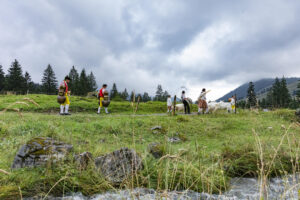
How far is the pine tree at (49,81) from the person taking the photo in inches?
2653

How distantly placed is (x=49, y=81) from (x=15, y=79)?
1308 cm

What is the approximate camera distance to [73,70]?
77375 mm

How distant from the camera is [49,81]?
225 feet

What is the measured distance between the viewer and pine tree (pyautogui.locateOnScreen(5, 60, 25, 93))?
2194 inches

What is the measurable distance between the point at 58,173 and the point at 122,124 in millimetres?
6943

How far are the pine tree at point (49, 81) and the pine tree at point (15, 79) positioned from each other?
10.1 metres

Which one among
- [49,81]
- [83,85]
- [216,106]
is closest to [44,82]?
[49,81]

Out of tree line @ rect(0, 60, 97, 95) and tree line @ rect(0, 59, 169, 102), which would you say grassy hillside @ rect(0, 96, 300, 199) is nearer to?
tree line @ rect(0, 59, 169, 102)

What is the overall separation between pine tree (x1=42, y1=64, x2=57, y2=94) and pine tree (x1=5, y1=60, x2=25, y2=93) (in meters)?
10.1

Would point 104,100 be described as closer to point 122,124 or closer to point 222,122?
point 122,124

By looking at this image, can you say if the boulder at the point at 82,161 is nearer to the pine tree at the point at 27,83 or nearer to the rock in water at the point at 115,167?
the rock in water at the point at 115,167

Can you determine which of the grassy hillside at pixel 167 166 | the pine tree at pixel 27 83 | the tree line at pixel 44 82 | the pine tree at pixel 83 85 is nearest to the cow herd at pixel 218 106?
the grassy hillside at pixel 167 166

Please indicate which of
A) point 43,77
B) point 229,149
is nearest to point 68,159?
point 229,149

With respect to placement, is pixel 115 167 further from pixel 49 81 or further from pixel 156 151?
pixel 49 81
